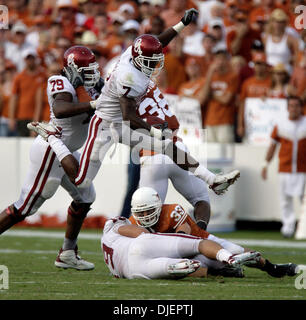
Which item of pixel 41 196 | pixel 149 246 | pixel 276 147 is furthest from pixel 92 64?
pixel 276 147

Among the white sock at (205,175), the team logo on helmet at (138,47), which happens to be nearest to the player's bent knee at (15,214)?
the white sock at (205,175)

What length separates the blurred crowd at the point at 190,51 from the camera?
11969 millimetres

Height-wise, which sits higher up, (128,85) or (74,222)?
(128,85)

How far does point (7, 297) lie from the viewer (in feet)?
18.6

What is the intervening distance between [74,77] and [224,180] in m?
1.68

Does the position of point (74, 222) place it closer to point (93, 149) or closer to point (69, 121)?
point (93, 149)

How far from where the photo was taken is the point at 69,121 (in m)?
7.62

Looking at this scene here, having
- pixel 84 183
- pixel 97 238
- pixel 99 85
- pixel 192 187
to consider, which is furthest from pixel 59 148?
pixel 97 238

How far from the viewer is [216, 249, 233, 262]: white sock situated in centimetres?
616

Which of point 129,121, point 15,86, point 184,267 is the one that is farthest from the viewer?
point 15,86

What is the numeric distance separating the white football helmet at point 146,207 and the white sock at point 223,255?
26.6 inches

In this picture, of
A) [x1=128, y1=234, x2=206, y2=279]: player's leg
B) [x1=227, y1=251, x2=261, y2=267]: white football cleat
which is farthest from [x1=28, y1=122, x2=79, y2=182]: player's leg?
[x1=227, y1=251, x2=261, y2=267]: white football cleat

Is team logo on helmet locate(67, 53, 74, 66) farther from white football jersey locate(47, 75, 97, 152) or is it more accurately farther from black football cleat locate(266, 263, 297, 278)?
black football cleat locate(266, 263, 297, 278)
